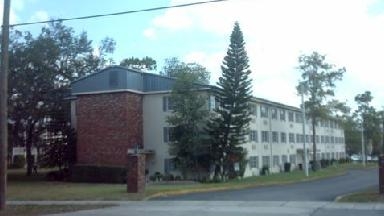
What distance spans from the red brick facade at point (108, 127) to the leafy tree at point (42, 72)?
4.91 metres

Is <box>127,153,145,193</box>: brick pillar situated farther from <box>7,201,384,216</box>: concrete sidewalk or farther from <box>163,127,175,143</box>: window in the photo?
<box>163,127,175,143</box>: window

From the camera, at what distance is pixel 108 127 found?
47.8 m

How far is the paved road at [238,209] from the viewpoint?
1805 centimetres

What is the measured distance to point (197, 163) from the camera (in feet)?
149

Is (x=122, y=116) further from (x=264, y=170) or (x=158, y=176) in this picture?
(x=264, y=170)

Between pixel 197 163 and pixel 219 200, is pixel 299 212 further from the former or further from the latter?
pixel 197 163

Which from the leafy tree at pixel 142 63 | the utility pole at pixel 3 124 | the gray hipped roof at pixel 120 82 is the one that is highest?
the leafy tree at pixel 142 63

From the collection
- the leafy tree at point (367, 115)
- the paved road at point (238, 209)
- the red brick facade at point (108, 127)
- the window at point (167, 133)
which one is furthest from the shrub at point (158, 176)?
the leafy tree at point (367, 115)

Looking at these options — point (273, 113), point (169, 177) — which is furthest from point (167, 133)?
point (273, 113)

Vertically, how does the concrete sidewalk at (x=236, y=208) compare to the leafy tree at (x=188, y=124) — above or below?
below

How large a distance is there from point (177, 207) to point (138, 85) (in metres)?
29.6

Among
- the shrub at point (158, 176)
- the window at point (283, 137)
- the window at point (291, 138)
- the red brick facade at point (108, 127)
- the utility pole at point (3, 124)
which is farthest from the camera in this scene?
the window at point (291, 138)

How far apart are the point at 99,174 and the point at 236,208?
26.7 m

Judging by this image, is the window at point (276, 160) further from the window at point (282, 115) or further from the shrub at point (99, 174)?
the shrub at point (99, 174)
